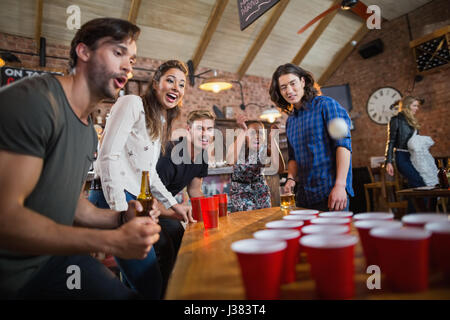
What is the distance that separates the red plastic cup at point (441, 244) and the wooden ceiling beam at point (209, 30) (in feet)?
20.5

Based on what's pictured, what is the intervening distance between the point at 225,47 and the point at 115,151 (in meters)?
6.26

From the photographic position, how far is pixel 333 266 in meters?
0.50

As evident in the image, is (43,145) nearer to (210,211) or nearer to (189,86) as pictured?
(210,211)

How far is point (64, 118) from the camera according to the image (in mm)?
962

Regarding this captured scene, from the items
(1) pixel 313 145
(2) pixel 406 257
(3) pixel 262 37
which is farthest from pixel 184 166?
(3) pixel 262 37

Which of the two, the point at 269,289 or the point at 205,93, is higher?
the point at 205,93

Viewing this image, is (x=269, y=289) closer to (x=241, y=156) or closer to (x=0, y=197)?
(x=0, y=197)

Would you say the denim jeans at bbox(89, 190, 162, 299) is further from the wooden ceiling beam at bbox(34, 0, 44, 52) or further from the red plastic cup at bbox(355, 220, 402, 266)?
the wooden ceiling beam at bbox(34, 0, 44, 52)

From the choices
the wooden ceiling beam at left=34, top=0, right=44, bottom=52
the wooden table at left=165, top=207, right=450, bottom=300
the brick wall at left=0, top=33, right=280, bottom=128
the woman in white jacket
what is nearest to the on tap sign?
the brick wall at left=0, top=33, right=280, bottom=128

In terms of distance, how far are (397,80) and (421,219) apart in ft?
Result: 25.9

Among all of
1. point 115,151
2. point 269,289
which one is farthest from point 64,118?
point 269,289

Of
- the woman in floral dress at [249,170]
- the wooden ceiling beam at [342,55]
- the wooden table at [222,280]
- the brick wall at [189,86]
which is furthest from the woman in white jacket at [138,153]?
the wooden ceiling beam at [342,55]

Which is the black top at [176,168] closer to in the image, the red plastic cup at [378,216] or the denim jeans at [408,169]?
the red plastic cup at [378,216]

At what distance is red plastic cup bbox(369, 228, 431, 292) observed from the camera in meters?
0.48
